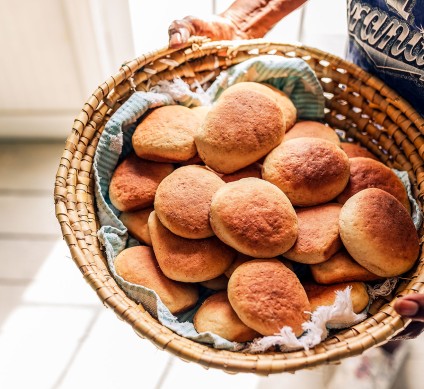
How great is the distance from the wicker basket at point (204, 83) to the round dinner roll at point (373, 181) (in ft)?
0.12

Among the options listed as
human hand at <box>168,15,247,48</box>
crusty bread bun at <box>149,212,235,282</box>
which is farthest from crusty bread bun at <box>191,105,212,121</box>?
crusty bread bun at <box>149,212,235,282</box>

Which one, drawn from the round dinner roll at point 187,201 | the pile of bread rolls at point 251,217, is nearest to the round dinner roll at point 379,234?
the pile of bread rolls at point 251,217

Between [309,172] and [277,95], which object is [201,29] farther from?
[309,172]

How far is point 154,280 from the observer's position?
2.31 feet

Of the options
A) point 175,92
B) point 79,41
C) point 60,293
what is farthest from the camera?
point 79,41

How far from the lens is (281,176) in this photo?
0.73m

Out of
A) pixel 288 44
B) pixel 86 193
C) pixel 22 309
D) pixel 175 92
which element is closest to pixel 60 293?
pixel 22 309

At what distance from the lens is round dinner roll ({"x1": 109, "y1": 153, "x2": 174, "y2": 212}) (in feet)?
2.51

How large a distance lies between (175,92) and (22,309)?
65cm

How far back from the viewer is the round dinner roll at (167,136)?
2.51 feet

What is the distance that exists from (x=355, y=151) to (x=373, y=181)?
0.34 ft

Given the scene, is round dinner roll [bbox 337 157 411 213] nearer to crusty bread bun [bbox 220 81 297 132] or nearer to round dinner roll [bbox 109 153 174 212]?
crusty bread bun [bbox 220 81 297 132]

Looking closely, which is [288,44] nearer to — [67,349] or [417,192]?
[417,192]

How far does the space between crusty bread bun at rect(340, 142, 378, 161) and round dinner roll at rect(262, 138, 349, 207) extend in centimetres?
10
